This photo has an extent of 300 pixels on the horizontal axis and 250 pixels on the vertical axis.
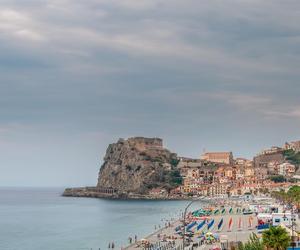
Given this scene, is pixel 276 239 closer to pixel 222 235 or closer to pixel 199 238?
pixel 222 235

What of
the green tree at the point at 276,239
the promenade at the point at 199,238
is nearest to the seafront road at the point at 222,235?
the promenade at the point at 199,238

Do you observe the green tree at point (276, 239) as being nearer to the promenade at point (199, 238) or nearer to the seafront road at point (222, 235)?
the promenade at point (199, 238)

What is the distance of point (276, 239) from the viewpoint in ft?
137

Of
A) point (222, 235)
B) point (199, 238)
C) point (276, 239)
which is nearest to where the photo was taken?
point (276, 239)

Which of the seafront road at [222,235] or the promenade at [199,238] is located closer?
the promenade at [199,238]

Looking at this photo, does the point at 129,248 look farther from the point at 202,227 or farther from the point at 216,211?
the point at 216,211

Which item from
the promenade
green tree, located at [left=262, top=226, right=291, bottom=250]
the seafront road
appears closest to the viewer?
green tree, located at [left=262, top=226, right=291, bottom=250]

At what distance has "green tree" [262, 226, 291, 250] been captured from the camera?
41.6 m

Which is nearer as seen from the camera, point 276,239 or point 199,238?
point 276,239

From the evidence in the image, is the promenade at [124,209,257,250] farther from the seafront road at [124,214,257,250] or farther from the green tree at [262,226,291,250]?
the green tree at [262,226,291,250]

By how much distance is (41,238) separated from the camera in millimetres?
93812

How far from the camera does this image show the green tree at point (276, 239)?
41.6 metres

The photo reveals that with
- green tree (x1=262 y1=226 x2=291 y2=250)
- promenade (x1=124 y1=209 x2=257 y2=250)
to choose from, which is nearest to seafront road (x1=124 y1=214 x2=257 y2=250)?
promenade (x1=124 y1=209 x2=257 y2=250)

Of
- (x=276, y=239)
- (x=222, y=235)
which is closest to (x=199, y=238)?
(x=222, y=235)
